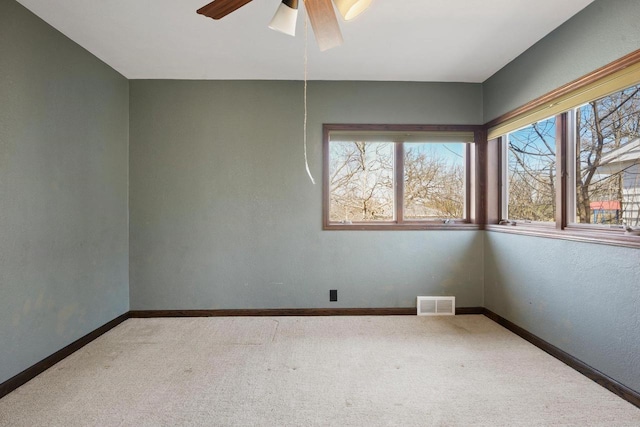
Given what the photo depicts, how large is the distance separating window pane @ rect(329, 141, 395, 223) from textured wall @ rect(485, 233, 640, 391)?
126 cm

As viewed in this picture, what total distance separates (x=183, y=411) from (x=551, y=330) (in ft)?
8.67

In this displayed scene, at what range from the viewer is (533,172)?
8.89 ft

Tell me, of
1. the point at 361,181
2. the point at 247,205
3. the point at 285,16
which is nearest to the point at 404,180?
the point at 361,181

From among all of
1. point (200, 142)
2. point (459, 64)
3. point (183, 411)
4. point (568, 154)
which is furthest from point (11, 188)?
point (568, 154)

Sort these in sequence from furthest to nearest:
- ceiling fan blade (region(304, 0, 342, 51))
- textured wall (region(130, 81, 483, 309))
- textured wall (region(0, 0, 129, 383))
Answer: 1. textured wall (region(130, 81, 483, 309))
2. textured wall (region(0, 0, 129, 383))
3. ceiling fan blade (region(304, 0, 342, 51))

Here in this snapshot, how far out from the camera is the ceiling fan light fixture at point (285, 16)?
153cm

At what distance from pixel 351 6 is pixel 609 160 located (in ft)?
6.57

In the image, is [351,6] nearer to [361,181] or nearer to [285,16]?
[285,16]

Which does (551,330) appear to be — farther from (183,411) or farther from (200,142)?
(200,142)

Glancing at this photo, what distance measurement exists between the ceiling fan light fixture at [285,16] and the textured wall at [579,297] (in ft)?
7.67

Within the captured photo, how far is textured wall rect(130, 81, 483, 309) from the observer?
3162mm

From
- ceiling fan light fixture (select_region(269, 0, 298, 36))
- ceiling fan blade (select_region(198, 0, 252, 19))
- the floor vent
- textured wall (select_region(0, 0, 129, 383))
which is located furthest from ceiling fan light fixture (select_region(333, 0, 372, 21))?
the floor vent

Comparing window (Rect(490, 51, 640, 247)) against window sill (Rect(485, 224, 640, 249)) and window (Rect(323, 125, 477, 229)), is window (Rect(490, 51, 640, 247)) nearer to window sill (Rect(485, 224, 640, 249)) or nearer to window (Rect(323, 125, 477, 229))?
window sill (Rect(485, 224, 640, 249))

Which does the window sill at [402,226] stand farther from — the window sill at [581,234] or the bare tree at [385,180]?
the window sill at [581,234]
